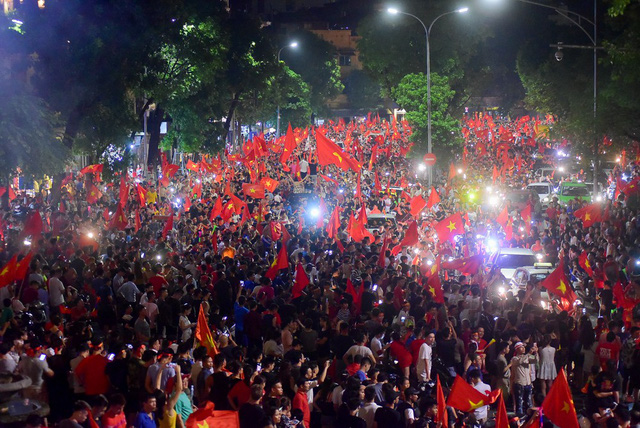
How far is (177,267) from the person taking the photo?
1944 cm

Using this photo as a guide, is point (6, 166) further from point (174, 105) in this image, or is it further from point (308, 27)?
point (308, 27)

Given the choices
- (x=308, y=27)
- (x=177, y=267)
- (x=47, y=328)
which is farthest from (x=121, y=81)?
(x=308, y=27)

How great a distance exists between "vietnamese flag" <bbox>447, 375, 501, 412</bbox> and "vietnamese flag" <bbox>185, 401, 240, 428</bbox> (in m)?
2.38

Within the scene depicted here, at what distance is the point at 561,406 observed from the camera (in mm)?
10211

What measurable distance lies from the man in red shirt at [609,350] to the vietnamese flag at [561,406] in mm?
4048

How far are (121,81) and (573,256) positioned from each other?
663 inches

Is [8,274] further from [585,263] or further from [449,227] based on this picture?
[585,263]

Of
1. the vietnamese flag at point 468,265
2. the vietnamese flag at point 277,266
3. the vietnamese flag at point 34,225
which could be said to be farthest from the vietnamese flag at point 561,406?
the vietnamese flag at point 34,225

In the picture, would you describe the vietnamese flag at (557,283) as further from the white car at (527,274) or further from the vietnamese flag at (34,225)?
the vietnamese flag at (34,225)

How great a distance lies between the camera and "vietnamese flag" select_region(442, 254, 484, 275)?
19.3m

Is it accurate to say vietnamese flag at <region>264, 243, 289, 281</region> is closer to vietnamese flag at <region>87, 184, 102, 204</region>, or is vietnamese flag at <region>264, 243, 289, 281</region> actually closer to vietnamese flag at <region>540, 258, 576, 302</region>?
vietnamese flag at <region>540, 258, 576, 302</region>

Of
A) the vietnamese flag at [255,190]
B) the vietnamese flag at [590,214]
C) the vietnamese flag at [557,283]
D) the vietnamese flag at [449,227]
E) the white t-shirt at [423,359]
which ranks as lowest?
the white t-shirt at [423,359]

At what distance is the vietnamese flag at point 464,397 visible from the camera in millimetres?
10961

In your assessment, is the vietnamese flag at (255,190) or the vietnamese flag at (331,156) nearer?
the vietnamese flag at (331,156)
